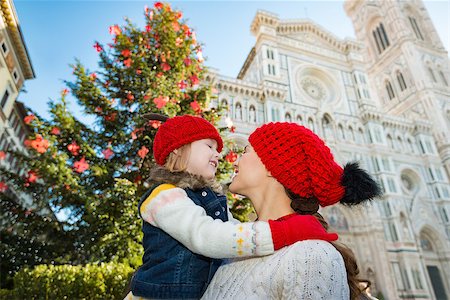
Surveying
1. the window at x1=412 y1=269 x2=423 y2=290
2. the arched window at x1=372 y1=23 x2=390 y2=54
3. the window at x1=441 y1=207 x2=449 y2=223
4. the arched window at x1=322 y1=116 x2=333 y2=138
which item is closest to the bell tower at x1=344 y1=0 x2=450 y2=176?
the arched window at x1=372 y1=23 x2=390 y2=54

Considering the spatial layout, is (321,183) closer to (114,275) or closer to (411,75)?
(114,275)

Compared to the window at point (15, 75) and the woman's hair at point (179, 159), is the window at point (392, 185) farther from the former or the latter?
the window at point (15, 75)

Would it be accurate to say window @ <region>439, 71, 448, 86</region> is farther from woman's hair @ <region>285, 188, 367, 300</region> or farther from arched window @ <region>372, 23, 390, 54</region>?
woman's hair @ <region>285, 188, 367, 300</region>

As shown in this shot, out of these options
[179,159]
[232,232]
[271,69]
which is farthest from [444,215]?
[232,232]

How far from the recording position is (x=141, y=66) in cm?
745

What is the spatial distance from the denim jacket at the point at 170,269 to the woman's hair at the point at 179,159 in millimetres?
255

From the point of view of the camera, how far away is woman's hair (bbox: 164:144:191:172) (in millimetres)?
2328

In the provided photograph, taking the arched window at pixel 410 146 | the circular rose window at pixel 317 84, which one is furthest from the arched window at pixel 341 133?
the arched window at pixel 410 146

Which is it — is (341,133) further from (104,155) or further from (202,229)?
(202,229)

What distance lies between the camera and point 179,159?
94.0 inches

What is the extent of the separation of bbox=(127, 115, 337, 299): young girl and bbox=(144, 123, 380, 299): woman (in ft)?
0.19

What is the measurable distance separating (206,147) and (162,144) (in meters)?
0.37

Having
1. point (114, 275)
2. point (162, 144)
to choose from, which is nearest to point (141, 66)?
point (114, 275)

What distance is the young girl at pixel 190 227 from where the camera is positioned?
1.58 m
